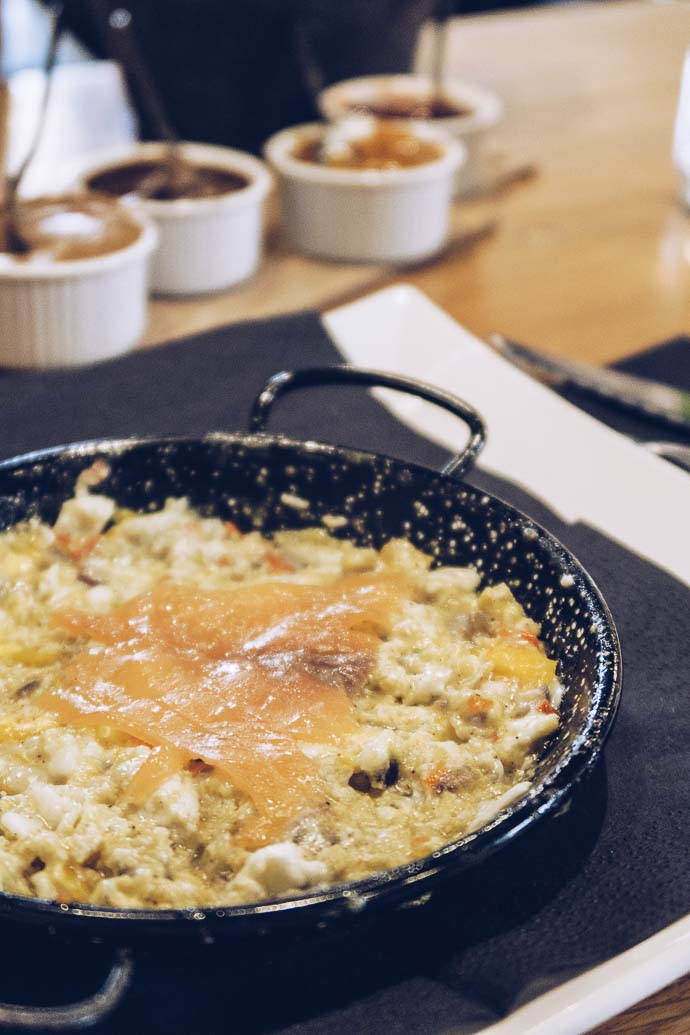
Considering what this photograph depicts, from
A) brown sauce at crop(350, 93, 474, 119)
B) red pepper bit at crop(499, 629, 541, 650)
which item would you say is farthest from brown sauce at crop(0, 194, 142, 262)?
red pepper bit at crop(499, 629, 541, 650)

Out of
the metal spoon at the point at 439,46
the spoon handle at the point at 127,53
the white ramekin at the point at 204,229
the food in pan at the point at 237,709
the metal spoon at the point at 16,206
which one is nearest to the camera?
the food in pan at the point at 237,709

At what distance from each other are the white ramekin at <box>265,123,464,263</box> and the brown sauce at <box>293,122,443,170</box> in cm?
2

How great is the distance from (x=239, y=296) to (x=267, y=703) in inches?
50.1

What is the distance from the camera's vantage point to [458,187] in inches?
96.6

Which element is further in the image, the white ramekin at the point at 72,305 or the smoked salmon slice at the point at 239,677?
the white ramekin at the point at 72,305

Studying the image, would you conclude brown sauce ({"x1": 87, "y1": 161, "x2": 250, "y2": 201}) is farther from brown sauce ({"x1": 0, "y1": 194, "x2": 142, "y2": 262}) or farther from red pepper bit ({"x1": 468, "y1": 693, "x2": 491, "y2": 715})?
red pepper bit ({"x1": 468, "y1": 693, "x2": 491, "y2": 715})

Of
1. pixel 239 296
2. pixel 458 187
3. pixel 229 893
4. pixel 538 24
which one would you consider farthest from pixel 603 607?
pixel 538 24

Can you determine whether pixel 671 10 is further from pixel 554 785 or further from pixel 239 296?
pixel 554 785

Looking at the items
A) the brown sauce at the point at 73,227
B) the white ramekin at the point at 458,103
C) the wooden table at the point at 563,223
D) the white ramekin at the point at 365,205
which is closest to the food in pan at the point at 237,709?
the brown sauce at the point at 73,227

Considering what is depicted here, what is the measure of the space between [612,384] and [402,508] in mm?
560

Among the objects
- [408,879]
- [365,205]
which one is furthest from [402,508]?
[365,205]

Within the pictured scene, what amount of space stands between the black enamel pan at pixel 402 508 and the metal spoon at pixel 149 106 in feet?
2.86

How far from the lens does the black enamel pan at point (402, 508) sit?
0.81m

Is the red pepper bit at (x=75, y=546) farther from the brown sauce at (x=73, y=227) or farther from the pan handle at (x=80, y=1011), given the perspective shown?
the brown sauce at (x=73, y=227)
